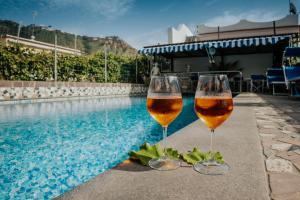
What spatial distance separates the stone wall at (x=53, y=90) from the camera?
31.5ft

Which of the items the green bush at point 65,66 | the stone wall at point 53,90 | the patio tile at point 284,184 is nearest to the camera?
the patio tile at point 284,184

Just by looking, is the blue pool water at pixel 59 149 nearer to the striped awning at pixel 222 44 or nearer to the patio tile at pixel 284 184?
the patio tile at pixel 284 184

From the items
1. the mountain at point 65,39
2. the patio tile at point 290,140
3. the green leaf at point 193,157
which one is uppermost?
the mountain at point 65,39

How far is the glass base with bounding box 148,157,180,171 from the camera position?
3.39 feet

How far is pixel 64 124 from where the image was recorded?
215 inches

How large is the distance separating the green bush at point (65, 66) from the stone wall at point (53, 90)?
5.04 feet

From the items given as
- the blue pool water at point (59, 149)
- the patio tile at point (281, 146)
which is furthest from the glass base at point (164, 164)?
the blue pool water at point (59, 149)

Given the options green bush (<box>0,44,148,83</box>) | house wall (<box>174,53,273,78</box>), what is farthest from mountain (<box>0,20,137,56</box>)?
house wall (<box>174,53,273,78</box>)

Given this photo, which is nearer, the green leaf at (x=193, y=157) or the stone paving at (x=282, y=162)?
the stone paving at (x=282, y=162)

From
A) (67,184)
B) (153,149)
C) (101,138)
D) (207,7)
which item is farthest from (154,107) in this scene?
(207,7)

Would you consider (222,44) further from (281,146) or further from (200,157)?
(200,157)

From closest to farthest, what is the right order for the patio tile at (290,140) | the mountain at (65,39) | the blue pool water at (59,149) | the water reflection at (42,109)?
the patio tile at (290,140)
the blue pool water at (59,149)
the water reflection at (42,109)
the mountain at (65,39)

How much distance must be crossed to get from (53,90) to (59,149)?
8898mm

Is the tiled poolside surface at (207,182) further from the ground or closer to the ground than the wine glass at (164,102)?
closer to the ground
